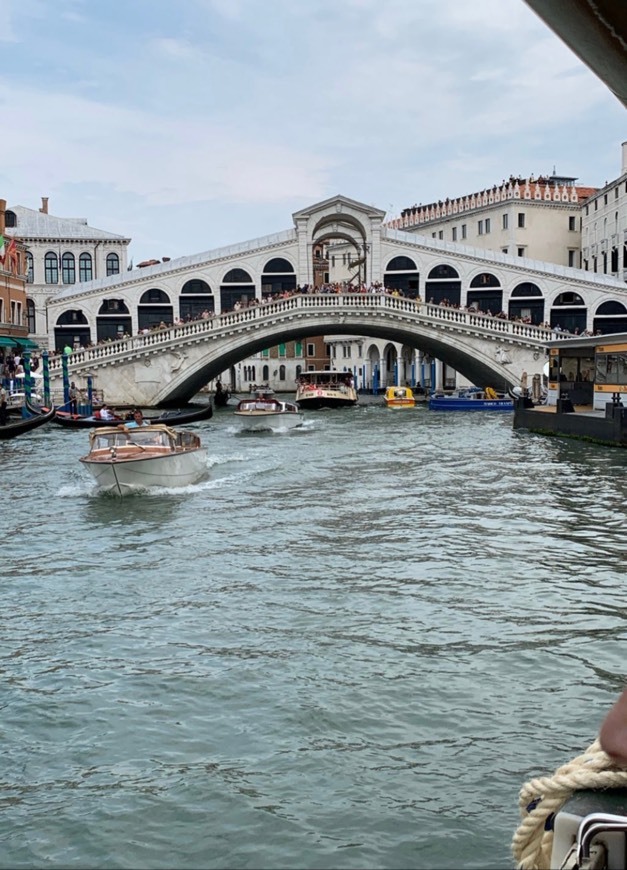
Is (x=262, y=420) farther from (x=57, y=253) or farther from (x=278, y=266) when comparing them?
(x=57, y=253)

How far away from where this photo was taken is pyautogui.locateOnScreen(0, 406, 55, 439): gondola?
22.7 m

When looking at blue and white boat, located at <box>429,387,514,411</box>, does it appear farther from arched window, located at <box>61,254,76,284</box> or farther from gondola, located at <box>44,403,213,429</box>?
arched window, located at <box>61,254,76,284</box>

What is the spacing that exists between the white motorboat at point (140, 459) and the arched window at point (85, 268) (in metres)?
36.0

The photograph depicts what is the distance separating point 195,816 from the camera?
4.55 m

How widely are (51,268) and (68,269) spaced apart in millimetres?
796

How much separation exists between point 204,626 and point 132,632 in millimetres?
509

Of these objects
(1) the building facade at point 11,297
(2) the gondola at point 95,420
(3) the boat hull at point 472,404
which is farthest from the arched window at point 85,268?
(2) the gondola at point 95,420

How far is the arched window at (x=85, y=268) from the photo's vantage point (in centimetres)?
4947

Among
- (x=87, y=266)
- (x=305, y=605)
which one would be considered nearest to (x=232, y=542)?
(x=305, y=605)

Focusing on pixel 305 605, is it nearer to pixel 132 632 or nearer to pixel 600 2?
pixel 132 632

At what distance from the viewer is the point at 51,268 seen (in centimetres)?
4934

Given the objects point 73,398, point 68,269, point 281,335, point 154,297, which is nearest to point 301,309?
point 281,335

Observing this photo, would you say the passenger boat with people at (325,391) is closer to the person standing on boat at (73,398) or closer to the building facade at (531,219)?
the person standing on boat at (73,398)

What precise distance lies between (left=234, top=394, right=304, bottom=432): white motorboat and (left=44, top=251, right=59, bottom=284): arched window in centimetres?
2653
